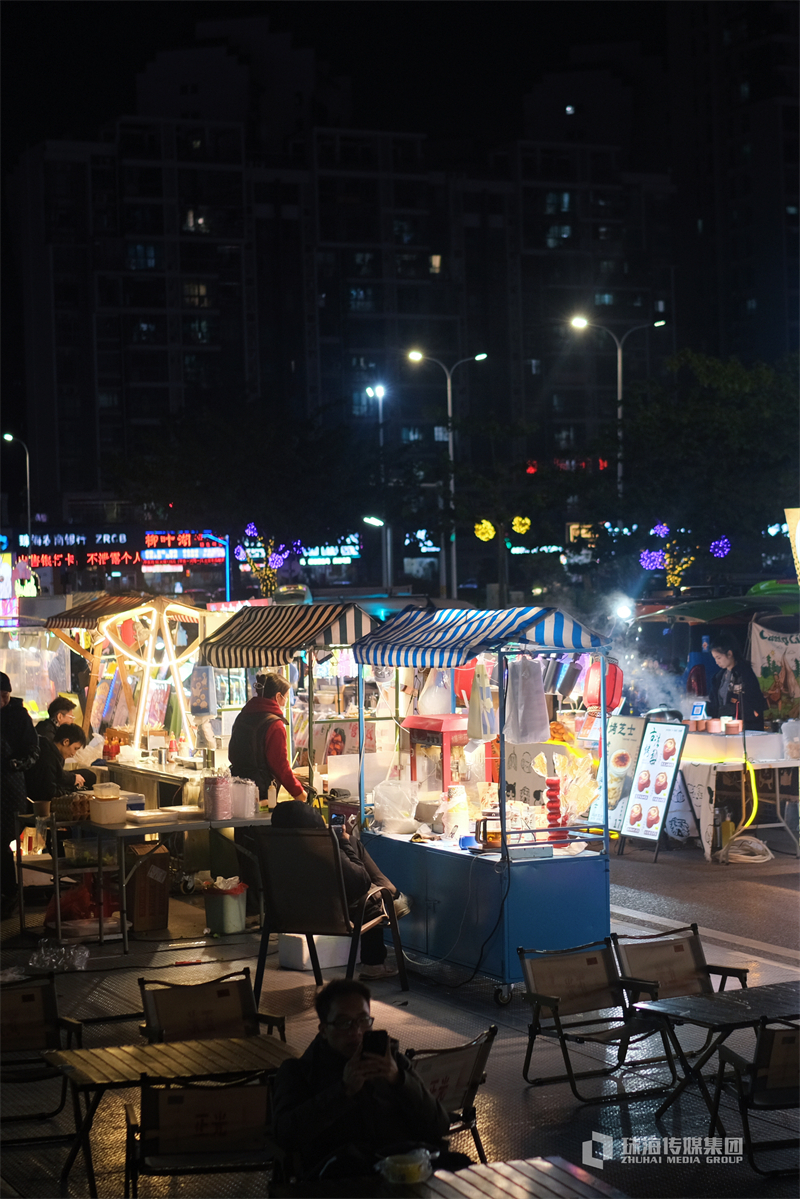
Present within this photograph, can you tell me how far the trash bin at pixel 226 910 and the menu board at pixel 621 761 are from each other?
4.62 meters

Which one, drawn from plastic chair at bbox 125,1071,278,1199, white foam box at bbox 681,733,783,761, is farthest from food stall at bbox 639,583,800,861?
plastic chair at bbox 125,1071,278,1199

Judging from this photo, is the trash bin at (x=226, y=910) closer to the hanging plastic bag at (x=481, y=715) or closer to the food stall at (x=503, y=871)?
the food stall at (x=503, y=871)

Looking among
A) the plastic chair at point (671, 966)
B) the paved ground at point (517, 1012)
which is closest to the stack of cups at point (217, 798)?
the paved ground at point (517, 1012)

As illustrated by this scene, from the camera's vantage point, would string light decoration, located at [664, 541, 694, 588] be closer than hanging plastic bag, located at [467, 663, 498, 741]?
No

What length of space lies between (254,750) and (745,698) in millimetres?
8531

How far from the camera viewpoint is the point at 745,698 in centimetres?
1731

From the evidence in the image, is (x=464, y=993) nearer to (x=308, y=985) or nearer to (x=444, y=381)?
(x=308, y=985)

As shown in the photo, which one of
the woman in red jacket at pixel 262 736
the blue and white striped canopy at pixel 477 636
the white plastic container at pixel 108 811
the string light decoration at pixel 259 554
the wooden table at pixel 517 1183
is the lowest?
the wooden table at pixel 517 1183

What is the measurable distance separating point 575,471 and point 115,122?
48.2 metres

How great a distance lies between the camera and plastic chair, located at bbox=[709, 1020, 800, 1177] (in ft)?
18.1

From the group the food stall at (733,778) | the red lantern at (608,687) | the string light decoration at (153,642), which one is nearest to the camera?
the red lantern at (608,687)

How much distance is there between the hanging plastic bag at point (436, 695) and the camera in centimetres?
1117

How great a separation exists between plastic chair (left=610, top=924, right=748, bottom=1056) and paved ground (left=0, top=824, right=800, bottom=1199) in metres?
0.49

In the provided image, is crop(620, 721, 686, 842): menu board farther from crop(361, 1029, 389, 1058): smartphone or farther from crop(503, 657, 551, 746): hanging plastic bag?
crop(361, 1029, 389, 1058): smartphone
